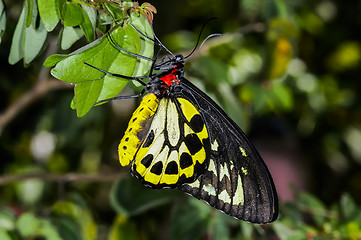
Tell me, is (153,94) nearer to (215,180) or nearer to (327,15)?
(215,180)

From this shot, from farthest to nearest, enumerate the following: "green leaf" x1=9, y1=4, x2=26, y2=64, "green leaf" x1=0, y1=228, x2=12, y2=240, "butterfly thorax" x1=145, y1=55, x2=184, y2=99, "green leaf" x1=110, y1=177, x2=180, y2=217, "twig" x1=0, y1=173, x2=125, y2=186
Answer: "green leaf" x1=110, y1=177, x2=180, y2=217
"twig" x1=0, y1=173, x2=125, y2=186
"green leaf" x1=0, y1=228, x2=12, y2=240
"butterfly thorax" x1=145, y1=55, x2=184, y2=99
"green leaf" x1=9, y1=4, x2=26, y2=64

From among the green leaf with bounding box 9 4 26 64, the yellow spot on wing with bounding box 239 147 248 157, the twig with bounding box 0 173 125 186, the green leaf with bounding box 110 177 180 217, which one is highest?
the yellow spot on wing with bounding box 239 147 248 157

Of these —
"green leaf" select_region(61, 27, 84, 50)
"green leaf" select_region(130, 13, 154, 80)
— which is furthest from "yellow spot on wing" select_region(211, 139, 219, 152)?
"green leaf" select_region(61, 27, 84, 50)

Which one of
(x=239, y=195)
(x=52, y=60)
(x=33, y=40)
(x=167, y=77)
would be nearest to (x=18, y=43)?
(x=33, y=40)

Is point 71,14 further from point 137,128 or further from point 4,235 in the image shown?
point 4,235

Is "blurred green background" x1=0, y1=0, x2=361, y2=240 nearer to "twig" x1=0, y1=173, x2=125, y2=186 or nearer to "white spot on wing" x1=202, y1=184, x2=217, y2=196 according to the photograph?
"twig" x1=0, y1=173, x2=125, y2=186

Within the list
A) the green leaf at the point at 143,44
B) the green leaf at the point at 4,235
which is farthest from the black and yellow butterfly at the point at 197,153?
the green leaf at the point at 4,235

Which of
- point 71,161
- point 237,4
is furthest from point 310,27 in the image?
point 71,161
